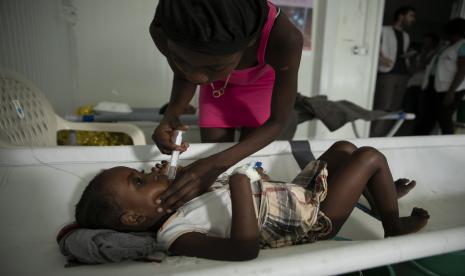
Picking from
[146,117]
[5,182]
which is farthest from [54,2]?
[5,182]

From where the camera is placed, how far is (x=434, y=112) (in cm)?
347

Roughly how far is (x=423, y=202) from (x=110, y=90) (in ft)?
7.51

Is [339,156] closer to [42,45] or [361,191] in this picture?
[361,191]

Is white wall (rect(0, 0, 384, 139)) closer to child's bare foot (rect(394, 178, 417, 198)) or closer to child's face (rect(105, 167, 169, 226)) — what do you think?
child's face (rect(105, 167, 169, 226))

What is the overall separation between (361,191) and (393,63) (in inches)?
108

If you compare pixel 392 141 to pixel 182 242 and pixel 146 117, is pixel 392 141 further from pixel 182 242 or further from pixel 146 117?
pixel 146 117

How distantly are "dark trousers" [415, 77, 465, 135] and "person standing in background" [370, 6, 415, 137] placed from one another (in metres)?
0.33

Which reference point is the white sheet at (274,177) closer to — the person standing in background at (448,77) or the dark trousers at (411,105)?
the person standing in background at (448,77)

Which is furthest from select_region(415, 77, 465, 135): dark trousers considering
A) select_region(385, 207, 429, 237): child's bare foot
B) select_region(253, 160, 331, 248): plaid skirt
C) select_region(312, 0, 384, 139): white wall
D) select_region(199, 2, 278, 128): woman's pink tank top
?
select_region(253, 160, 331, 248): plaid skirt

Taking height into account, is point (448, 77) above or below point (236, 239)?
above

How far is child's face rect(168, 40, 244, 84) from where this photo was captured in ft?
2.03

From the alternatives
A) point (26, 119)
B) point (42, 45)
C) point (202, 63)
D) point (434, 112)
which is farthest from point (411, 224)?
point (434, 112)

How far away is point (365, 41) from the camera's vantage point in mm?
2906

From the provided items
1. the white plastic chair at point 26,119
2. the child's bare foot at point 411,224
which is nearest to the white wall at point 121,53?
the white plastic chair at point 26,119
